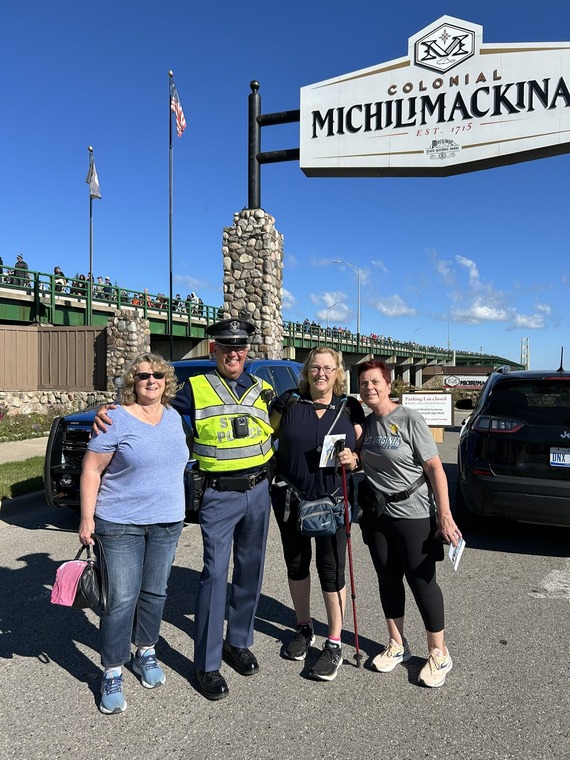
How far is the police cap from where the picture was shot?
10.7 feet

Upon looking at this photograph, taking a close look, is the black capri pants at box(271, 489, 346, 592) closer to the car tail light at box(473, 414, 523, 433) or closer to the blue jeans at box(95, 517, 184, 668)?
the blue jeans at box(95, 517, 184, 668)

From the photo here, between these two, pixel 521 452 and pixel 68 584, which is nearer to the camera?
pixel 68 584

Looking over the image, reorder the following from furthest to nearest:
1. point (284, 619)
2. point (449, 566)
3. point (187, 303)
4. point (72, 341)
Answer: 1. point (187, 303)
2. point (72, 341)
3. point (449, 566)
4. point (284, 619)

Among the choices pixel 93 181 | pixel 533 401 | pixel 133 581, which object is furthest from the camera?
pixel 93 181

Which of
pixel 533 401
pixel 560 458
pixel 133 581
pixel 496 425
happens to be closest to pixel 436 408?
pixel 533 401

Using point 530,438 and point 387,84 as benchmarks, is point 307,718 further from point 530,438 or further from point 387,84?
point 387,84

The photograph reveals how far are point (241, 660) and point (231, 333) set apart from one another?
1884 mm

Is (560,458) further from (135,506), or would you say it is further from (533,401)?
(135,506)

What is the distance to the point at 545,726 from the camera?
2775 millimetres

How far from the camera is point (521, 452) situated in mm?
5371

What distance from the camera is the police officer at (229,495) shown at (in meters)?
3.12

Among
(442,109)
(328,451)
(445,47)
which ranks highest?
(445,47)

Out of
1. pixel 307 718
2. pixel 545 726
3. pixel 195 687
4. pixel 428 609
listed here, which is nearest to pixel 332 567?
pixel 428 609

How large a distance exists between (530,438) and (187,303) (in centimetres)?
2294
